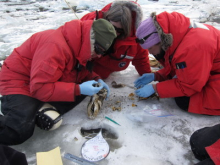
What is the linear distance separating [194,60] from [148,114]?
68cm

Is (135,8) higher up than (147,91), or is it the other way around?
(135,8)

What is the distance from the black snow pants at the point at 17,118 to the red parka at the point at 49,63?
0.07 m

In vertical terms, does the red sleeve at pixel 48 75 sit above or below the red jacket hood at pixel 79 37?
below

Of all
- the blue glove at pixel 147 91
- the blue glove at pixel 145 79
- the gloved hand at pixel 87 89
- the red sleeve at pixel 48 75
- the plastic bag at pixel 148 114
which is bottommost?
the plastic bag at pixel 148 114

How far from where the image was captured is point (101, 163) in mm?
1385

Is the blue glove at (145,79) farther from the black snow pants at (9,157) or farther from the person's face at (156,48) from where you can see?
the black snow pants at (9,157)

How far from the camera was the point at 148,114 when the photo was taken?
1857mm

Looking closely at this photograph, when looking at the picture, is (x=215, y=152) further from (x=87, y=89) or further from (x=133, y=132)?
(x=87, y=89)

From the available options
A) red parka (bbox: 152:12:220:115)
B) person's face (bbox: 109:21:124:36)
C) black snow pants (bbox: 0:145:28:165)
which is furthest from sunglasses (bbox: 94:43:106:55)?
black snow pants (bbox: 0:145:28:165)

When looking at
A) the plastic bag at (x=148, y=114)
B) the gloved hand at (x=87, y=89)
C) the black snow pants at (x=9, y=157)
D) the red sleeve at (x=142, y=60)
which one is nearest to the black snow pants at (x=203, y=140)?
the plastic bag at (x=148, y=114)

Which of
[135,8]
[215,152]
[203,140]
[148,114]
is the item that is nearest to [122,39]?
A: [135,8]

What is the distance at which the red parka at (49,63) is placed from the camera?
155cm

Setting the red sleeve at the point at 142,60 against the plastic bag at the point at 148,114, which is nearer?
the plastic bag at the point at 148,114

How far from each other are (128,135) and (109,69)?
1.13 meters
